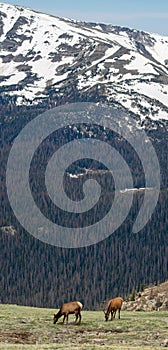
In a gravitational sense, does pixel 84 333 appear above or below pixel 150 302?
below

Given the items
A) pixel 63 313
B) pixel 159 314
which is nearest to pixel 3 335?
pixel 63 313

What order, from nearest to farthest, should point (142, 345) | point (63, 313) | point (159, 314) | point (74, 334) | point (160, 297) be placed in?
point (142, 345), point (74, 334), point (63, 313), point (159, 314), point (160, 297)

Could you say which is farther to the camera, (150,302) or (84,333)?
(150,302)

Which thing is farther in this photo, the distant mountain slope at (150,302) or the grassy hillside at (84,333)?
the distant mountain slope at (150,302)

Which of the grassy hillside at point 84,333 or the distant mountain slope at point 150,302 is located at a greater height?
the distant mountain slope at point 150,302

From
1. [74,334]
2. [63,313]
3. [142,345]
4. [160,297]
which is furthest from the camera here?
[160,297]

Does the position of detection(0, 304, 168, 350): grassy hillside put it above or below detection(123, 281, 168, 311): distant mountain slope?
below

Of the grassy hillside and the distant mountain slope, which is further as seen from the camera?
the distant mountain slope

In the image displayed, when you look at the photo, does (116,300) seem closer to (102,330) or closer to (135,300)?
(102,330)
